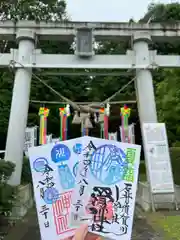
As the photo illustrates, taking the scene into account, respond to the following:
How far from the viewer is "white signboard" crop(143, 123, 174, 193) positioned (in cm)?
786

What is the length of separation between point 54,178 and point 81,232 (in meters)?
0.62

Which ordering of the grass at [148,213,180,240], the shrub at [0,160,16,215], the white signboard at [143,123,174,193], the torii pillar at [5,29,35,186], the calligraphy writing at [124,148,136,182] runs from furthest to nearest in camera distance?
the torii pillar at [5,29,35,186] < the white signboard at [143,123,174,193] < the shrub at [0,160,16,215] < the grass at [148,213,180,240] < the calligraphy writing at [124,148,136,182]

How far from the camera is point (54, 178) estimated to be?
3.15 m

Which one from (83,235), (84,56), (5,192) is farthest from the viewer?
(84,56)

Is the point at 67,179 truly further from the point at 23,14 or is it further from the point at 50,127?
the point at 23,14

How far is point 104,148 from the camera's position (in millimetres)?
3182

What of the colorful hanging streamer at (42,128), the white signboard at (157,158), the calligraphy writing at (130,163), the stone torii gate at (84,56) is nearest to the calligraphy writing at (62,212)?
the calligraphy writing at (130,163)

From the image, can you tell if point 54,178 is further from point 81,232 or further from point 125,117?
point 125,117

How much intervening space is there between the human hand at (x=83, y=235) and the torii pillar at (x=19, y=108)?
Answer: 17.1ft

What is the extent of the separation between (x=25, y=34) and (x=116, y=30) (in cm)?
268

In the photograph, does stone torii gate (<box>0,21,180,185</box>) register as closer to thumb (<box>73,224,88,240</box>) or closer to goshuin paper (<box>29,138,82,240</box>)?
goshuin paper (<box>29,138,82,240</box>)

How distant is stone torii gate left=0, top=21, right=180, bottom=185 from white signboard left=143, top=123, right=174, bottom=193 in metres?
0.50

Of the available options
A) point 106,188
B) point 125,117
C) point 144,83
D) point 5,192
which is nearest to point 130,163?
point 106,188

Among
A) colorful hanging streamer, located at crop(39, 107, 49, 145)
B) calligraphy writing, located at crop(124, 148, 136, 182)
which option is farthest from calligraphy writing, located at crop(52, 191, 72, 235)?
colorful hanging streamer, located at crop(39, 107, 49, 145)
